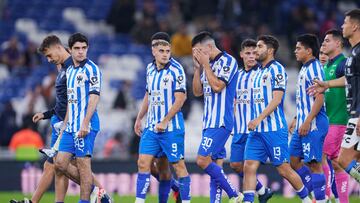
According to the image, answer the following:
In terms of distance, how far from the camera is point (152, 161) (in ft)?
51.2

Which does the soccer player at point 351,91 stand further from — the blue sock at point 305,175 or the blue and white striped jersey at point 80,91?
the blue and white striped jersey at point 80,91

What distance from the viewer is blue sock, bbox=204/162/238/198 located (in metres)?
15.2

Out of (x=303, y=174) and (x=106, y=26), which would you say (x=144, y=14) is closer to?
(x=106, y=26)

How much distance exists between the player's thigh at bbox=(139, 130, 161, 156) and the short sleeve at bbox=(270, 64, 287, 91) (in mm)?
1794

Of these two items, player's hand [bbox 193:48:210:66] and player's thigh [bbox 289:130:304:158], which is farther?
player's thigh [bbox 289:130:304:158]

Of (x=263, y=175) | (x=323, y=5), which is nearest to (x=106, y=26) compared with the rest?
(x=323, y=5)

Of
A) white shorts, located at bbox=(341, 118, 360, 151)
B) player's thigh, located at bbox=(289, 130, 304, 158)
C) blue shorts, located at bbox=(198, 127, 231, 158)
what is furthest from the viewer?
player's thigh, located at bbox=(289, 130, 304, 158)

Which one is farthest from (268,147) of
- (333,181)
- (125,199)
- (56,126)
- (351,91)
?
(125,199)

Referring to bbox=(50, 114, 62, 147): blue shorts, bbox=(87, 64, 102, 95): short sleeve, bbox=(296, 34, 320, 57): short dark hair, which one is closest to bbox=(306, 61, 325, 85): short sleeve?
bbox=(296, 34, 320, 57): short dark hair

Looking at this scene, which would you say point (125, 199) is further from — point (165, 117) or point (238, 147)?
point (165, 117)

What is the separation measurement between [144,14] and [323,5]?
18.0ft

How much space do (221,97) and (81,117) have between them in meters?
1.98

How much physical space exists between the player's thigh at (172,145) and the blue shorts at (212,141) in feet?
1.07

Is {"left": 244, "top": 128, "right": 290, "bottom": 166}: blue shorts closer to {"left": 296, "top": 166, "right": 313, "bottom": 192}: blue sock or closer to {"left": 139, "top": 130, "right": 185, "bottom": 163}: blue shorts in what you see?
{"left": 296, "top": 166, "right": 313, "bottom": 192}: blue sock
